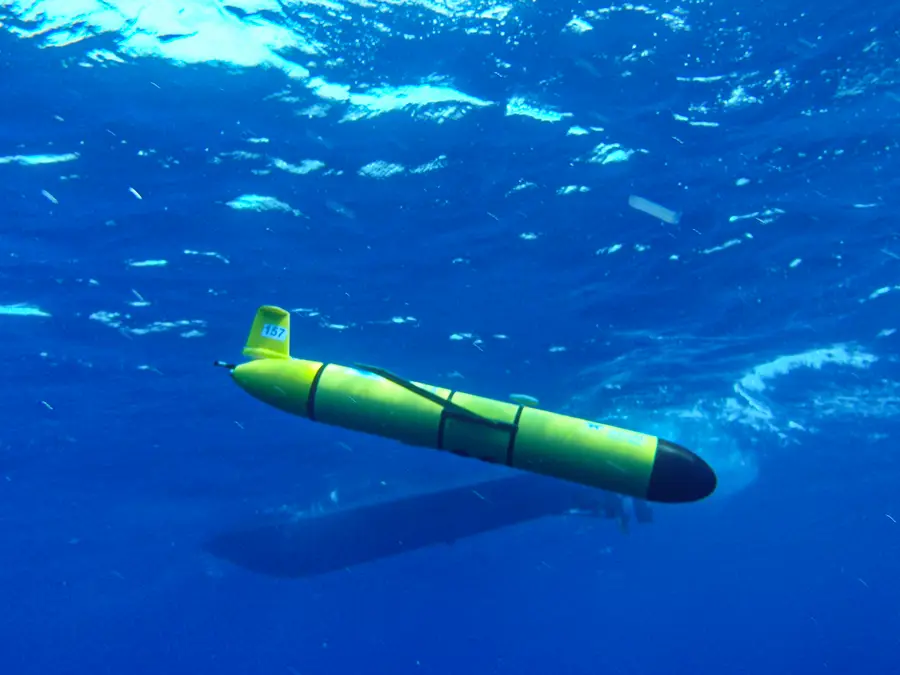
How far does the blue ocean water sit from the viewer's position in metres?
9.77

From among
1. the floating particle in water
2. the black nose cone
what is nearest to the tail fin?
the black nose cone

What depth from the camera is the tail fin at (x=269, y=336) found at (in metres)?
7.71

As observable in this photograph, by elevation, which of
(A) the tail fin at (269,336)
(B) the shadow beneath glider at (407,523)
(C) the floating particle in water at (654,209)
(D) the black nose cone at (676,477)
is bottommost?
(B) the shadow beneath glider at (407,523)

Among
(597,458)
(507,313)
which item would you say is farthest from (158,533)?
(597,458)

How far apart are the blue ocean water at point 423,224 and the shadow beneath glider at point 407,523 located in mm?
2732

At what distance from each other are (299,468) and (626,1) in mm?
23869

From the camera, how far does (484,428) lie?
23.3 feet

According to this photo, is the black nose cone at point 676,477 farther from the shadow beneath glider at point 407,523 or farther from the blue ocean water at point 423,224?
the shadow beneath glider at point 407,523

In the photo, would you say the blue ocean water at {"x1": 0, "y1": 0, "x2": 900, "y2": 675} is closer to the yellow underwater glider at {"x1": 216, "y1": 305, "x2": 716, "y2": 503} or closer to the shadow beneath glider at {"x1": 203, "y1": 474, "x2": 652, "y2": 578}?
the shadow beneath glider at {"x1": 203, "y1": 474, "x2": 652, "y2": 578}

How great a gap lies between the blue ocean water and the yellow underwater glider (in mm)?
5688

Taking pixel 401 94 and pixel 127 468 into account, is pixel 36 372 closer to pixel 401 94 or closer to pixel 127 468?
pixel 127 468

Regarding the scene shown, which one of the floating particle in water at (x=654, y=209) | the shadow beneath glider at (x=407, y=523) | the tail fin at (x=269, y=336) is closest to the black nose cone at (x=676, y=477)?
the tail fin at (x=269, y=336)

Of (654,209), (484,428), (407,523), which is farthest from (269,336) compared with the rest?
(407,523)

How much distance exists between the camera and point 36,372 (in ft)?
58.8
